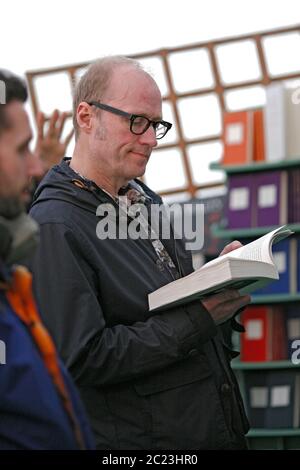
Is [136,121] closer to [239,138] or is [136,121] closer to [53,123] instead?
[53,123]

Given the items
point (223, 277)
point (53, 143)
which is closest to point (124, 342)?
point (223, 277)

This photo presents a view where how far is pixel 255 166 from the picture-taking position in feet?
14.5

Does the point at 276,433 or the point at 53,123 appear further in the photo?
the point at 276,433

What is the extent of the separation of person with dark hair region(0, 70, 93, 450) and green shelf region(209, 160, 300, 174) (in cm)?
339

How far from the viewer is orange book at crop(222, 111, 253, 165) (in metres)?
4.50

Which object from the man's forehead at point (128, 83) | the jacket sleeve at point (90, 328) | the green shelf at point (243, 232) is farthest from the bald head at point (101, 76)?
the green shelf at point (243, 232)

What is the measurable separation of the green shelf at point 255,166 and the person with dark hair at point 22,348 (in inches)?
133

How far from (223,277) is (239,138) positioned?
3.11 m

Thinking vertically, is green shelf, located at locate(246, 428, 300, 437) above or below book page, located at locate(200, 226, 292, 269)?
below

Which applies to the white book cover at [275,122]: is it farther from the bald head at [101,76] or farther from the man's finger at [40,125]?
the bald head at [101,76]

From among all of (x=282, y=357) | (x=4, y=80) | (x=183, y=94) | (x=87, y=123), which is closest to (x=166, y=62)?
(x=183, y=94)

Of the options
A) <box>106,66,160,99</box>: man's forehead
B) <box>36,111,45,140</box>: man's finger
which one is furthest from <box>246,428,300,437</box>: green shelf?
<box>106,66,160,99</box>: man's forehead

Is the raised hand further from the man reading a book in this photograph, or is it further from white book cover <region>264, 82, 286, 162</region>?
white book cover <region>264, 82, 286, 162</region>
